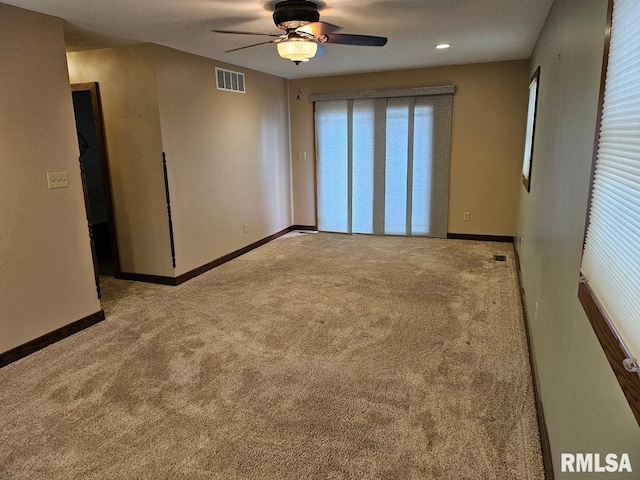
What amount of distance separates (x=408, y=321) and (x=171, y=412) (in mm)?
1826

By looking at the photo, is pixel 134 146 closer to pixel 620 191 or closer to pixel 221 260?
pixel 221 260

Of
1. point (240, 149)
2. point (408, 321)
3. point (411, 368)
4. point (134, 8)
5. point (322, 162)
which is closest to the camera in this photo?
point (411, 368)

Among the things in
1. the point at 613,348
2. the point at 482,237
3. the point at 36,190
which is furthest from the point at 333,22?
the point at 482,237

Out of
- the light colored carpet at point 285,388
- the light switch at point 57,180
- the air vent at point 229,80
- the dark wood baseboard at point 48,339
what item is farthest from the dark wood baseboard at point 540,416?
the air vent at point 229,80

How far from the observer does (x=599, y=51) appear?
1.39 metres

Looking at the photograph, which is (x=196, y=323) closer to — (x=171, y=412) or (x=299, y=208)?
(x=171, y=412)

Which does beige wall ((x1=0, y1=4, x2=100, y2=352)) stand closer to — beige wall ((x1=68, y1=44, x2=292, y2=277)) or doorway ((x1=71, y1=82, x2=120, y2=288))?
beige wall ((x1=68, y1=44, x2=292, y2=277))

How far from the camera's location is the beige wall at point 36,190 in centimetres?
279

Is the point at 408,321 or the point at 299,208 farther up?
the point at 299,208

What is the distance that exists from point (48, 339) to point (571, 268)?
132 inches

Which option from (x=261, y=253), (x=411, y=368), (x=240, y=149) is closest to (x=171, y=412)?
(x=411, y=368)

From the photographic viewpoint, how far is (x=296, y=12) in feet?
9.26

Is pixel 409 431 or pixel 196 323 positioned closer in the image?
pixel 409 431

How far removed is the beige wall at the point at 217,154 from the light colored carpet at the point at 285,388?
90 centimetres
